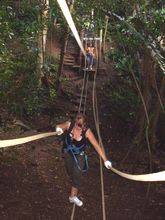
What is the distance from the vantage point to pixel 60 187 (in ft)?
26.7

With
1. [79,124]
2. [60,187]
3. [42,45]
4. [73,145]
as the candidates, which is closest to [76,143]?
[73,145]

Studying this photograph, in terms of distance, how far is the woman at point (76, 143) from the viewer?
5059 mm

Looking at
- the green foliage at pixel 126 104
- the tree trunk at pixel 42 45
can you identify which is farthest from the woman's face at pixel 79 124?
the green foliage at pixel 126 104

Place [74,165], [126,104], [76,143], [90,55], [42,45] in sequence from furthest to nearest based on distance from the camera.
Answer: [90,55] < [126,104] < [42,45] < [74,165] < [76,143]

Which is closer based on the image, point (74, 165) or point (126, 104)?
point (74, 165)

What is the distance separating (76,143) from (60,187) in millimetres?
3026

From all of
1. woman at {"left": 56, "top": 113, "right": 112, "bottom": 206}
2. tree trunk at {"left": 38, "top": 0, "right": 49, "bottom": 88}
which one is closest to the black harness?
woman at {"left": 56, "top": 113, "right": 112, "bottom": 206}

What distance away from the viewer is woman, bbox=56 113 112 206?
5059 millimetres

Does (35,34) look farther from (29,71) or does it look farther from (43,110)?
(43,110)

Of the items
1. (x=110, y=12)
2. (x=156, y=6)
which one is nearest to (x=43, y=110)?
(x=110, y=12)

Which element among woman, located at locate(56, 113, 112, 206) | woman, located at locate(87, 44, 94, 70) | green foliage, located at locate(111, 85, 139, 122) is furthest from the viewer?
woman, located at locate(87, 44, 94, 70)

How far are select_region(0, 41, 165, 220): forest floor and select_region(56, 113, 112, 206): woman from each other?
1.43m

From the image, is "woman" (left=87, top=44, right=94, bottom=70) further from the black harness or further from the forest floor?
the black harness

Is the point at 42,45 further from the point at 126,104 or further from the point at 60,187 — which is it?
the point at 60,187
